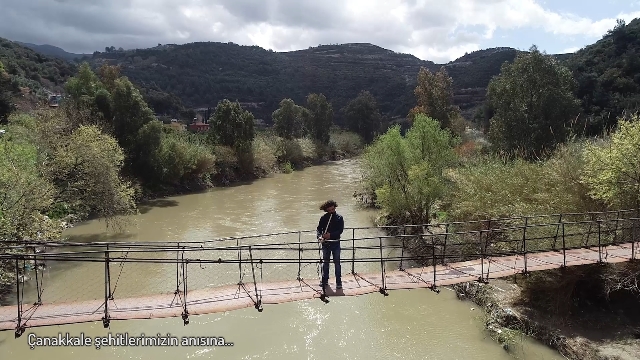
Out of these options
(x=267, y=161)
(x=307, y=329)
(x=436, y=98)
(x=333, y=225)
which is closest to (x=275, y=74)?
(x=267, y=161)

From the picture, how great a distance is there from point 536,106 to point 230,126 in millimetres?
21919

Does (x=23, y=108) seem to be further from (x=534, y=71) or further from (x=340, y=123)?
(x=340, y=123)

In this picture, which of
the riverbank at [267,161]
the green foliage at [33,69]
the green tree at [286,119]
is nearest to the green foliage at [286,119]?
the green tree at [286,119]

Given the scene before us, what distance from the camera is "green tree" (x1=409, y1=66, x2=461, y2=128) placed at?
3422cm

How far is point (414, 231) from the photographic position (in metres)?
18.0

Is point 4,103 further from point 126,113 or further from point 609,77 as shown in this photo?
point 609,77

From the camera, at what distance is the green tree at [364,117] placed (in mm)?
56594

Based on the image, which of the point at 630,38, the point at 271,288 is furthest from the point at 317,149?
the point at 271,288

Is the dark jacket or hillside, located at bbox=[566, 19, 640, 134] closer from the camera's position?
the dark jacket

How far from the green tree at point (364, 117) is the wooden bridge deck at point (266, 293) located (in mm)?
47524

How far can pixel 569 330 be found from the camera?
402 inches

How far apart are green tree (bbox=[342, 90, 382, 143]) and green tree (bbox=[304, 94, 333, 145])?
Answer: 7703 mm

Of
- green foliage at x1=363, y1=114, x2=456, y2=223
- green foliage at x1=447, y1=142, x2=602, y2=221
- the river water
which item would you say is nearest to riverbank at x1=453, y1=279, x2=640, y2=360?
the river water

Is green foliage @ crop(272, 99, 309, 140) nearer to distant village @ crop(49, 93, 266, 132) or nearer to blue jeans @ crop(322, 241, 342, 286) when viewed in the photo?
distant village @ crop(49, 93, 266, 132)
